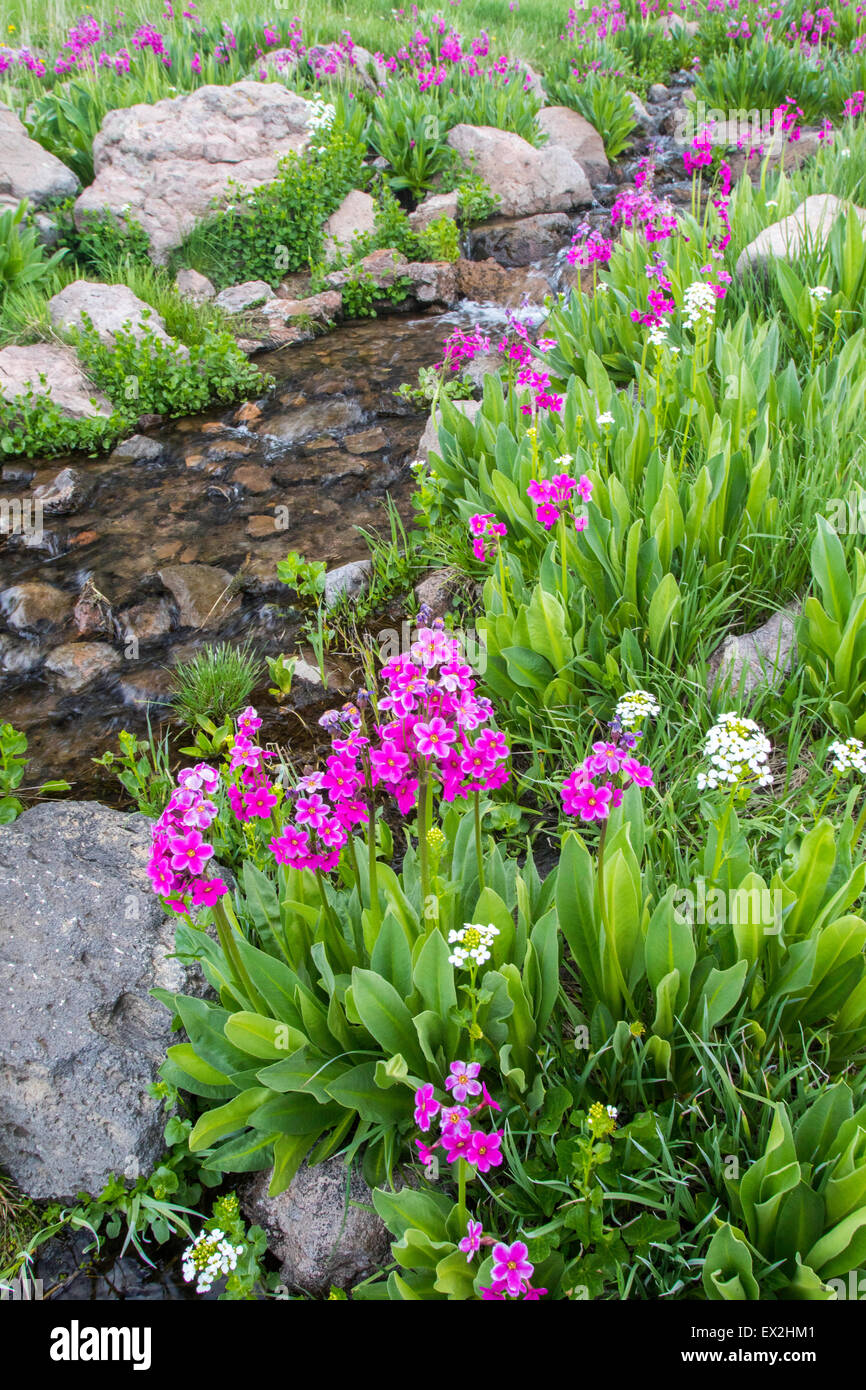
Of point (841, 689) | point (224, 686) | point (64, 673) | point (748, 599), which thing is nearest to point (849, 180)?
point (748, 599)

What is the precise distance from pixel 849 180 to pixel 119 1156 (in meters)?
6.86

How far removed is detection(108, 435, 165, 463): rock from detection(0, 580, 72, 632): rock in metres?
1.59

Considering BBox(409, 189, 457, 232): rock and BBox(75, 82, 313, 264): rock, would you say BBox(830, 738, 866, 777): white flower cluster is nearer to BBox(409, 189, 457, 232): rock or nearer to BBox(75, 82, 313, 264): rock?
BBox(75, 82, 313, 264): rock

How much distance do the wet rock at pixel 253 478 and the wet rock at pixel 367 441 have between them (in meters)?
0.61

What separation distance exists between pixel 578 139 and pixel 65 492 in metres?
7.50

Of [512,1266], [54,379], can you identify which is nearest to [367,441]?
[54,379]

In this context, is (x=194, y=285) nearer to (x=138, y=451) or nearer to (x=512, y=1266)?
(x=138, y=451)

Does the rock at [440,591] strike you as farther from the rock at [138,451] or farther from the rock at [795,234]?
the rock at [138,451]

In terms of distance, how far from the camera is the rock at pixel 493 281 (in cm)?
812

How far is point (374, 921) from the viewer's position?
224 cm

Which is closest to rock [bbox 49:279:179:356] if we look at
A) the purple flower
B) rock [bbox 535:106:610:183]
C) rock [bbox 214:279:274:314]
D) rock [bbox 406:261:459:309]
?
rock [bbox 214:279:274:314]
